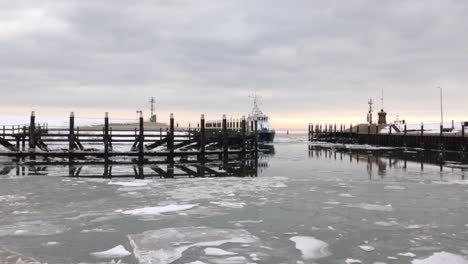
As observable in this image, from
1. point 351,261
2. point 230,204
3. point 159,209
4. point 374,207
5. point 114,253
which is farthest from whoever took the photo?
point 230,204

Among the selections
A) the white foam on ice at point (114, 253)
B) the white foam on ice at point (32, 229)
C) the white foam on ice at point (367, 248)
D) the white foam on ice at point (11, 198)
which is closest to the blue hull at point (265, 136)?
the white foam on ice at point (11, 198)

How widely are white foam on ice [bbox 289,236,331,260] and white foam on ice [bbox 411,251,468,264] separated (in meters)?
1.50

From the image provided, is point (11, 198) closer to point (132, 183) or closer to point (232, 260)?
point (132, 183)

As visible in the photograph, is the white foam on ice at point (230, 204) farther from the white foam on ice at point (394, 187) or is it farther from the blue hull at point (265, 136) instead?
the blue hull at point (265, 136)

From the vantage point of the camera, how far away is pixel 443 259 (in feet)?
25.2

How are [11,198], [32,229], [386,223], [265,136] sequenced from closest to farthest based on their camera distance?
[32,229] < [386,223] < [11,198] < [265,136]

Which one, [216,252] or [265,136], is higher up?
[265,136]

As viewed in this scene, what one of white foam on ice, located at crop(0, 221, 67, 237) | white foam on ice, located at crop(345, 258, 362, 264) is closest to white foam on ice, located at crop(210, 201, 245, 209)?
white foam on ice, located at crop(0, 221, 67, 237)

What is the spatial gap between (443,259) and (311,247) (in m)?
2.19

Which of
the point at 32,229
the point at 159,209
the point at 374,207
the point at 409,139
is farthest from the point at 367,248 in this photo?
the point at 409,139

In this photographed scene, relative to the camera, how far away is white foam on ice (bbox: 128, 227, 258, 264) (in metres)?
7.83

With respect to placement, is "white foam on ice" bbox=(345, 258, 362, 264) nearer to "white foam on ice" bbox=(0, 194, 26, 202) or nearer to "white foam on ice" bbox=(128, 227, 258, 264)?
"white foam on ice" bbox=(128, 227, 258, 264)

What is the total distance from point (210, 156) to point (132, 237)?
2686 cm

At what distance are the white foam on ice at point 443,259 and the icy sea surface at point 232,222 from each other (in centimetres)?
2
